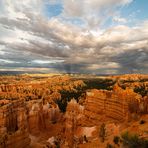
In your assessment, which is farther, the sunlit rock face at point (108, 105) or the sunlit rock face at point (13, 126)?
the sunlit rock face at point (108, 105)

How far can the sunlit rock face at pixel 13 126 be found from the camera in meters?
36.2

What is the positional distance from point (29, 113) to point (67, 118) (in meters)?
8.89

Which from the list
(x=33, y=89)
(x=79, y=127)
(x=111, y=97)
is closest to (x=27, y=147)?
(x=79, y=127)

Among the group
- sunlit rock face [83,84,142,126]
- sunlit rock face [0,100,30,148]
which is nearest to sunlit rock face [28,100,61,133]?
sunlit rock face [0,100,30,148]

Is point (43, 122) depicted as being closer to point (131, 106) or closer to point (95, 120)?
point (95, 120)

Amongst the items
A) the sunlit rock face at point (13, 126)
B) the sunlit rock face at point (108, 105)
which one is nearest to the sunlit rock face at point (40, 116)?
the sunlit rock face at point (13, 126)

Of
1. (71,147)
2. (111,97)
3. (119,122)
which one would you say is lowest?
(71,147)

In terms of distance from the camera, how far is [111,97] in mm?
59656

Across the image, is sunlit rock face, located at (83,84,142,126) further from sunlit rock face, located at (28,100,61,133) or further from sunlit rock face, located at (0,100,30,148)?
sunlit rock face, located at (0,100,30,148)

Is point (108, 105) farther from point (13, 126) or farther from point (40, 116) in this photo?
point (13, 126)

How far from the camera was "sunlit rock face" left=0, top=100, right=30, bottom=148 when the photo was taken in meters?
36.2

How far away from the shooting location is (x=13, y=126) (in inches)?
1886

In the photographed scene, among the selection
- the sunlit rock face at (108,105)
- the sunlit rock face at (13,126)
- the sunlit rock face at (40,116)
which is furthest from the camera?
the sunlit rock face at (40,116)

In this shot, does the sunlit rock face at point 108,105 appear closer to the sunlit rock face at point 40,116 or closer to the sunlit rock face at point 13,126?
the sunlit rock face at point 40,116
